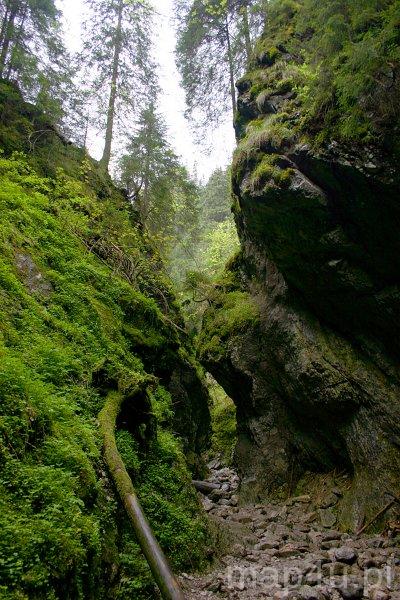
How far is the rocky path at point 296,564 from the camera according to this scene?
17.5 feet

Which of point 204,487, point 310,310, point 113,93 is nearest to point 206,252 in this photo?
point 113,93

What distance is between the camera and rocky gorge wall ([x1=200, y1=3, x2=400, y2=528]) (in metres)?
8.27

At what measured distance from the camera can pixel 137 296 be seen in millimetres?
11219

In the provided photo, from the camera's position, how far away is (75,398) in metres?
5.88

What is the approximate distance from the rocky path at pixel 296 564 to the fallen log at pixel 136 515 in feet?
5.01

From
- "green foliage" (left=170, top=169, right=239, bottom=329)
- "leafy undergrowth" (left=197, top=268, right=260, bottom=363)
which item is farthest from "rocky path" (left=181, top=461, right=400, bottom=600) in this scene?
"green foliage" (left=170, top=169, right=239, bottom=329)

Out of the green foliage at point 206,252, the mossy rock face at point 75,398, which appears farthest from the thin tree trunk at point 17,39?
the green foliage at point 206,252

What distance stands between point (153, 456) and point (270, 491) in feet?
19.9

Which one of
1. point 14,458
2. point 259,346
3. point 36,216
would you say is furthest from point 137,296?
point 14,458

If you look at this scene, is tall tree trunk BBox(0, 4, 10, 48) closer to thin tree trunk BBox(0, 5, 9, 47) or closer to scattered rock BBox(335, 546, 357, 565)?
thin tree trunk BBox(0, 5, 9, 47)

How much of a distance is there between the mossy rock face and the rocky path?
67 cm

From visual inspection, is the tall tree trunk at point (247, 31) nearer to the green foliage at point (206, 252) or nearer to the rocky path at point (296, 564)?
the green foliage at point (206, 252)

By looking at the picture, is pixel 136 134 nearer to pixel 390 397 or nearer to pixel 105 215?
pixel 105 215

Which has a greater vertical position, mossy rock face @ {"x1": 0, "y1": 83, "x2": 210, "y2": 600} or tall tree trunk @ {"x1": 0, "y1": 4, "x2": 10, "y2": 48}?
tall tree trunk @ {"x1": 0, "y1": 4, "x2": 10, "y2": 48}
